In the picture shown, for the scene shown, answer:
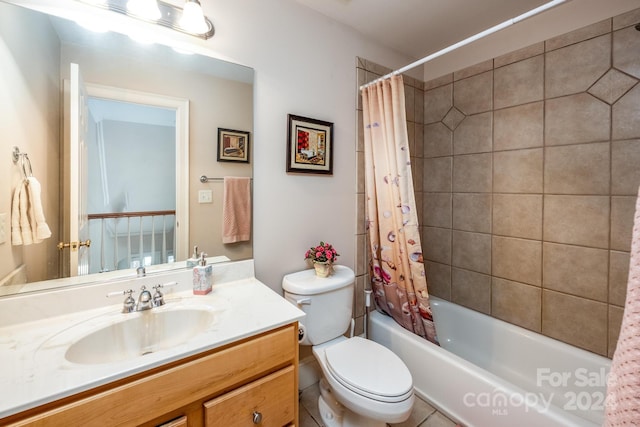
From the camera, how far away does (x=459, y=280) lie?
210cm

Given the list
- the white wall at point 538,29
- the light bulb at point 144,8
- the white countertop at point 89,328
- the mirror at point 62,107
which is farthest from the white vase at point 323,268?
the white wall at point 538,29

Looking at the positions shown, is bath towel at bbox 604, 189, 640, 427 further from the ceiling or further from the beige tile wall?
the ceiling

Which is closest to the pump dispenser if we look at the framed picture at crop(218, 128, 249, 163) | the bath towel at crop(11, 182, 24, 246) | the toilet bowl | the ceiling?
the framed picture at crop(218, 128, 249, 163)

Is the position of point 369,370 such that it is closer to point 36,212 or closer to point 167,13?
point 36,212

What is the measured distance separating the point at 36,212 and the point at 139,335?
0.60 metres

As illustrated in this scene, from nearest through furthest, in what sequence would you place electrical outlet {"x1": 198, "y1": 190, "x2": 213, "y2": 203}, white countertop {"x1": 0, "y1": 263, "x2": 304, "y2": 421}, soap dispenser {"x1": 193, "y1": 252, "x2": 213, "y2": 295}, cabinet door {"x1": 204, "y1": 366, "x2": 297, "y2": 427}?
white countertop {"x1": 0, "y1": 263, "x2": 304, "y2": 421} → cabinet door {"x1": 204, "y1": 366, "x2": 297, "y2": 427} → soap dispenser {"x1": 193, "y1": 252, "x2": 213, "y2": 295} → electrical outlet {"x1": 198, "y1": 190, "x2": 213, "y2": 203}

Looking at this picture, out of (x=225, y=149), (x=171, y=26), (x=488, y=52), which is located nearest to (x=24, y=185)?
(x=225, y=149)

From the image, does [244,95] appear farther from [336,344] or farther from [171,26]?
[336,344]

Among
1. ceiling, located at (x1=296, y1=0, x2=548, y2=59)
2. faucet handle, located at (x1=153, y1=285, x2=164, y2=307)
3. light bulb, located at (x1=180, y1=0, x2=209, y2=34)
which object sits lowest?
faucet handle, located at (x1=153, y1=285, x2=164, y2=307)

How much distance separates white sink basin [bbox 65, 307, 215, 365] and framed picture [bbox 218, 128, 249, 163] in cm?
75

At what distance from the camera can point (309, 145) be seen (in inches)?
64.2

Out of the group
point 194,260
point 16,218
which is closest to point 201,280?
point 194,260

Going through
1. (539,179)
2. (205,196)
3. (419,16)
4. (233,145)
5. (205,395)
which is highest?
(419,16)

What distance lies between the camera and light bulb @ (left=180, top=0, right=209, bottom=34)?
116cm
